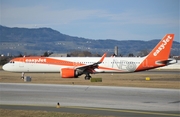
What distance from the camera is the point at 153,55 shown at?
4525cm

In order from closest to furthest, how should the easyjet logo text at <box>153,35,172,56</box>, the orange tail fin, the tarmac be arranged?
the tarmac → the orange tail fin → the easyjet logo text at <box>153,35,172,56</box>

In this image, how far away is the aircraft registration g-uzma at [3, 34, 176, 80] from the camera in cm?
4491

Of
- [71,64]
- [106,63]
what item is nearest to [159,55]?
[106,63]

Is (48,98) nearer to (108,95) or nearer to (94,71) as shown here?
(108,95)

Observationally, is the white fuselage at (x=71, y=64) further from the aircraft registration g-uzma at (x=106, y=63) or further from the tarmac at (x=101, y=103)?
the tarmac at (x=101, y=103)

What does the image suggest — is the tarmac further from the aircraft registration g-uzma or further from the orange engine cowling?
the aircraft registration g-uzma

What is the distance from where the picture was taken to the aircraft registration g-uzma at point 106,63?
4491cm

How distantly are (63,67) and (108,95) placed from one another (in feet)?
75.2

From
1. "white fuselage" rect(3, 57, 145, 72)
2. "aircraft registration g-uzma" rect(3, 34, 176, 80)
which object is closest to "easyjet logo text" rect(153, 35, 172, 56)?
"aircraft registration g-uzma" rect(3, 34, 176, 80)

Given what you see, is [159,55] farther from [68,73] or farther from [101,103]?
[101,103]

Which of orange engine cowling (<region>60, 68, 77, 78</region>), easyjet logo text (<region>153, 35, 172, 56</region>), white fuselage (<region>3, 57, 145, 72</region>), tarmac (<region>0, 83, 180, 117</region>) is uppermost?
easyjet logo text (<region>153, 35, 172, 56</region>)

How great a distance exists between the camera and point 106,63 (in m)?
45.7

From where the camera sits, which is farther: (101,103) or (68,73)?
(68,73)

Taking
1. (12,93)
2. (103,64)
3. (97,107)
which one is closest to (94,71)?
(103,64)
